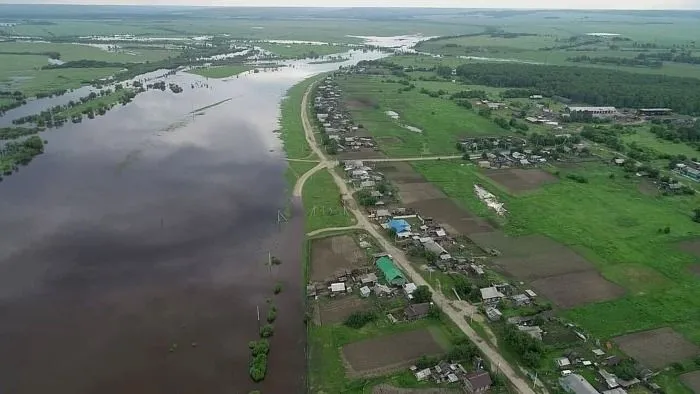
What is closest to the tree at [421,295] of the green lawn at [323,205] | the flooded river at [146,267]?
the flooded river at [146,267]

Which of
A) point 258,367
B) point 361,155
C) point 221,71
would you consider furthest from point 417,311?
point 221,71

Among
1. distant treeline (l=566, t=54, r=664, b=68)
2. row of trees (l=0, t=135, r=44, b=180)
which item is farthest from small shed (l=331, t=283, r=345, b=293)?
distant treeline (l=566, t=54, r=664, b=68)

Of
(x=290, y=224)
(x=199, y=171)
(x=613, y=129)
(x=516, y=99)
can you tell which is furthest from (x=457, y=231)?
A: (x=516, y=99)

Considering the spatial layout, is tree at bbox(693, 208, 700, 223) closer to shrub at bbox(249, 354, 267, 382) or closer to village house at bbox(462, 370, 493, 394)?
village house at bbox(462, 370, 493, 394)

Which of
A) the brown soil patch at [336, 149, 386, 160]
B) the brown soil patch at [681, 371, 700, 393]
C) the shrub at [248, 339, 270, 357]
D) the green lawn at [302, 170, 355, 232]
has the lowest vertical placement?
the brown soil patch at [681, 371, 700, 393]

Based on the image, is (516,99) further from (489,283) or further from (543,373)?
(543,373)

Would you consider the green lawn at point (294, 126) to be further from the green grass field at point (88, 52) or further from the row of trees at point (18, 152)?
the green grass field at point (88, 52)

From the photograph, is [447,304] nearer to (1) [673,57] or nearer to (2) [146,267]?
(2) [146,267]
